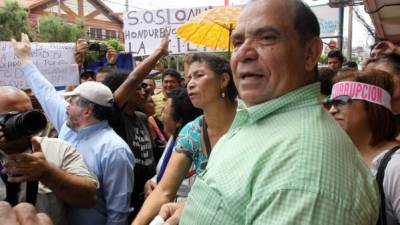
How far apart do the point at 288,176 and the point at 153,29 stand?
5.44 m

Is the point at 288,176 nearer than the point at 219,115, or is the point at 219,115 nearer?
the point at 288,176

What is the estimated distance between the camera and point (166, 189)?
7.43 feet

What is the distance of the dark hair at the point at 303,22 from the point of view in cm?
126

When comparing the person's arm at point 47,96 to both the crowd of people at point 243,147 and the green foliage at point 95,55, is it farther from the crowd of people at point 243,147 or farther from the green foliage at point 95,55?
the green foliage at point 95,55

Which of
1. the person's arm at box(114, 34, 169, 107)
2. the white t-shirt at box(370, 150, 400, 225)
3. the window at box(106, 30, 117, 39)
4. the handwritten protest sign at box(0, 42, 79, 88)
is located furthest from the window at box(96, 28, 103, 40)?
the white t-shirt at box(370, 150, 400, 225)

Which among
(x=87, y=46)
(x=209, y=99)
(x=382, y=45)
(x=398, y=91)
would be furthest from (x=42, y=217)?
(x=87, y=46)

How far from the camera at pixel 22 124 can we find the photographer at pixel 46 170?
0.02m

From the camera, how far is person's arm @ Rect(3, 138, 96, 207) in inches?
63.3

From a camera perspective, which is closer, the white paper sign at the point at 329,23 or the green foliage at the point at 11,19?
the white paper sign at the point at 329,23

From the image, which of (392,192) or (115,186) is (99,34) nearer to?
(115,186)

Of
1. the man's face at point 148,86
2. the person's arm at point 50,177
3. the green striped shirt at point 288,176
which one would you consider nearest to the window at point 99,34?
the man's face at point 148,86

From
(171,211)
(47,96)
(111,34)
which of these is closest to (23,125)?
(171,211)

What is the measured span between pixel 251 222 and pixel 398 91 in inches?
70.1

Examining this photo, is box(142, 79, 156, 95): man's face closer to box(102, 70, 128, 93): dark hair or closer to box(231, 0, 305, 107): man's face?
box(102, 70, 128, 93): dark hair
